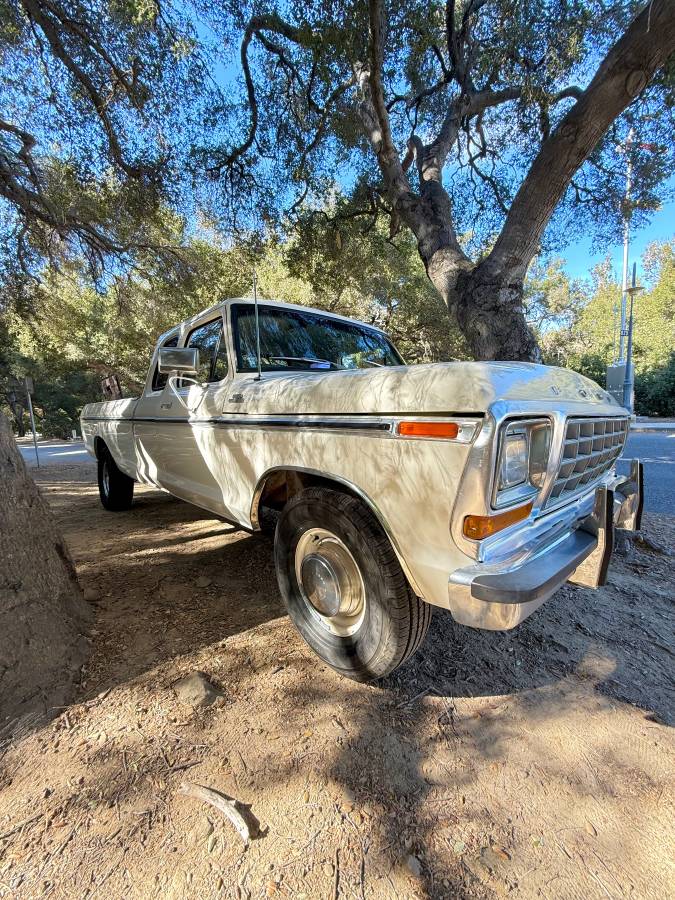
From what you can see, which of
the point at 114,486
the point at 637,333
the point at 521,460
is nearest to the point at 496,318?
the point at 521,460

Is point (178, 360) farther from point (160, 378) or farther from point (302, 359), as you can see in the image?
point (160, 378)

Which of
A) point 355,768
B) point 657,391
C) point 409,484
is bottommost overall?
point 355,768

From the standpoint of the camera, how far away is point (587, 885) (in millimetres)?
1229

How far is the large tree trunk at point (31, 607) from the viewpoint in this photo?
1.85 m

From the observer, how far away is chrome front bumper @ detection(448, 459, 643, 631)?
4.57ft

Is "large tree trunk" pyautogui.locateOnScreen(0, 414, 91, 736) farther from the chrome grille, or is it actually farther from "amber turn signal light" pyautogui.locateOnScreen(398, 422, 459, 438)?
the chrome grille

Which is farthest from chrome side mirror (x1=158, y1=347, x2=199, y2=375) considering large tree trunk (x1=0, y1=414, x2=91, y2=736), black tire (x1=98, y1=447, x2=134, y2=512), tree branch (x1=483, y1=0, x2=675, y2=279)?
tree branch (x1=483, y1=0, x2=675, y2=279)

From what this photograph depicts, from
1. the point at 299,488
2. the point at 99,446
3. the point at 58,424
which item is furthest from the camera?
the point at 58,424

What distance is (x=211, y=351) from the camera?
3.24 metres

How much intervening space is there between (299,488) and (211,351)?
150 centimetres

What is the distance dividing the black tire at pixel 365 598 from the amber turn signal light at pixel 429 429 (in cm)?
46

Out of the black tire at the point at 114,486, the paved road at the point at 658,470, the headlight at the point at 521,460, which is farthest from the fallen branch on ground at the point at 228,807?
the black tire at the point at 114,486

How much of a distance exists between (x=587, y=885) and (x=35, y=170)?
10.5 meters

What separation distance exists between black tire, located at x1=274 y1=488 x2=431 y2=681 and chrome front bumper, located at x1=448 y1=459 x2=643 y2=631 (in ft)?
1.15
